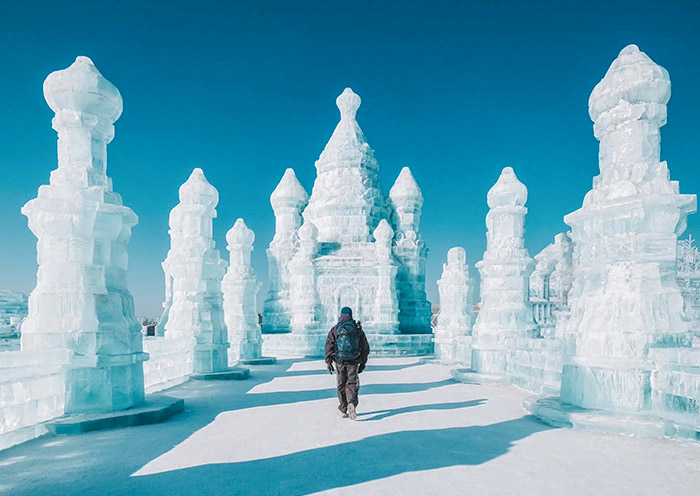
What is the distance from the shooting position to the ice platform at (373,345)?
831 inches

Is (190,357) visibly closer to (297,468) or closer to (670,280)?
(297,468)

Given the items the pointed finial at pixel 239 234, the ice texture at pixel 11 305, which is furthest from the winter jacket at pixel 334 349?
the pointed finial at pixel 239 234

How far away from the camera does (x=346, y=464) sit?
466 cm

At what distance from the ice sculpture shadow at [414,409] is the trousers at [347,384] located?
0.94ft

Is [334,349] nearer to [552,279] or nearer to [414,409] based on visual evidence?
[414,409]

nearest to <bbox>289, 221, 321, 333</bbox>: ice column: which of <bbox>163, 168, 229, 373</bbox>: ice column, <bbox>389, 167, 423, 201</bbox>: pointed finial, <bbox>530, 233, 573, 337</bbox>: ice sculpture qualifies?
<bbox>389, 167, 423, 201</bbox>: pointed finial

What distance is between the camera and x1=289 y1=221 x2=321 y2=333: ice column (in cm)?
2323

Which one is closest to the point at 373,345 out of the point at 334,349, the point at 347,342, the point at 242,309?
the point at 242,309

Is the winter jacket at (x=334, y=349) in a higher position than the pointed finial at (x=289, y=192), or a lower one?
lower

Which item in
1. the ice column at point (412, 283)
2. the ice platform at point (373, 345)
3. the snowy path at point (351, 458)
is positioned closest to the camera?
the snowy path at point (351, 458)

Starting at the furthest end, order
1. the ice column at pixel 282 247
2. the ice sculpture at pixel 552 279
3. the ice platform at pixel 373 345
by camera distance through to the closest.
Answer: the ice column at pixel 282 247
the ice sculpture at pixel 552 279
the ice platform at pixel 373 345

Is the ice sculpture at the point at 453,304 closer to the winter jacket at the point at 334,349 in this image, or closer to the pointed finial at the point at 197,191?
the pointed finial at the point at 197,191

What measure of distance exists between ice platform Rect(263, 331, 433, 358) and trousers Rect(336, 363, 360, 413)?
1371cm

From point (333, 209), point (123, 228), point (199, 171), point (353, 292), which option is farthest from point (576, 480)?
point (333, 209)
